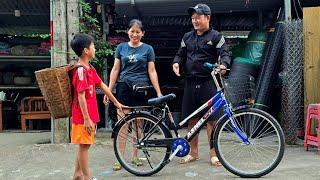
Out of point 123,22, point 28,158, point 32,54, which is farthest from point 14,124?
point 28,158

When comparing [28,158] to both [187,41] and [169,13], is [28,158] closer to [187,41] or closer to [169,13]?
[187,41]

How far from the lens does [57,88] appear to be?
4.92m

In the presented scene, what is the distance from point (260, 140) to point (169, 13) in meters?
4.40

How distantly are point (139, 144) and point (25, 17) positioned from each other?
22.2ft

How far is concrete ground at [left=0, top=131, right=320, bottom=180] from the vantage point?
17.9 ft

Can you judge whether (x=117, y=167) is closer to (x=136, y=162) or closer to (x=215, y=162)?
(x=136, y=162)

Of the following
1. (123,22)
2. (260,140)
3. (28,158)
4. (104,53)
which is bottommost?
(28,158)

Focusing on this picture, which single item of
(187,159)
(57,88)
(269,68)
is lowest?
(187,159)

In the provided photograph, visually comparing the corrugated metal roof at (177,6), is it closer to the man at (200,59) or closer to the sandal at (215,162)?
the man at (200,59)

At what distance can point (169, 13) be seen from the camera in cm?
917

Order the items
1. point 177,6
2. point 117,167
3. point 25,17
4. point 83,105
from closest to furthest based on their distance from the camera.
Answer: point 83,105, point 117,167, point 177,6, point 25,17

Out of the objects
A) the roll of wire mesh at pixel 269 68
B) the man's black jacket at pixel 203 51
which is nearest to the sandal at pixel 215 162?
the man's black jacket at pixel 203 51

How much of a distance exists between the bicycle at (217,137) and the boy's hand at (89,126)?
74 cm

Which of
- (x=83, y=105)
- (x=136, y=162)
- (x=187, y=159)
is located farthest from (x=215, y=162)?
(x=83, y=105)
